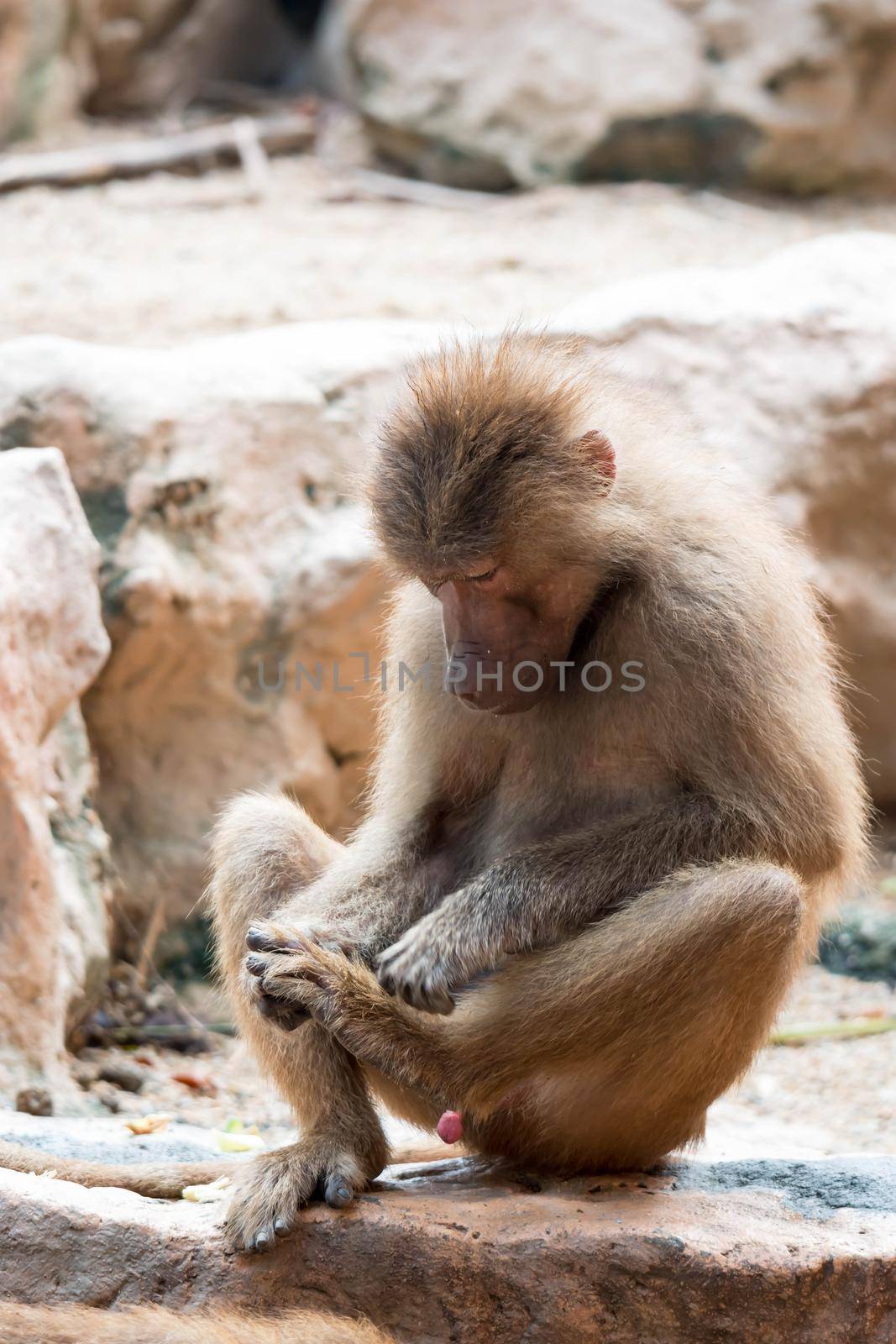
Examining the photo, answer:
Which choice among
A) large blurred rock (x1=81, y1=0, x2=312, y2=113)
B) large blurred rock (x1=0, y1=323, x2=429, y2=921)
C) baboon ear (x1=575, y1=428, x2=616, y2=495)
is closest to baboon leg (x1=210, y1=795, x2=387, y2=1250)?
baboon ear (x1=575, y1=428, x2=616, y2=495)

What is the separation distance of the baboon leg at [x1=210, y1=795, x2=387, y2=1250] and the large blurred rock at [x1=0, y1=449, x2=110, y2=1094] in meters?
0.82

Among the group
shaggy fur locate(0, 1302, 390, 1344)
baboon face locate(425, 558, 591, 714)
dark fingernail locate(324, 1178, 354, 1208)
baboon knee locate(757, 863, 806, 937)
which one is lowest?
dark fingernail locate(324, 1178, 354, 1208)

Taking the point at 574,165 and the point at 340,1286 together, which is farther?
the point at 574,165

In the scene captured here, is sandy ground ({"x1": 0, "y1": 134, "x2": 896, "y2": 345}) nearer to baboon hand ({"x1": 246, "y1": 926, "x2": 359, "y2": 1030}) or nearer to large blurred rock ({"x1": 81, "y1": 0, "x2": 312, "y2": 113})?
large blurred rock ({"x1": 81, "y1": 0, "x2": 312, "y2": 113})

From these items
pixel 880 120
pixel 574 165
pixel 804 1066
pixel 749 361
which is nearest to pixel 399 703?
pixel 804 1066

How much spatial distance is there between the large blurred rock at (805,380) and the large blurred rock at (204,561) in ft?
3.48

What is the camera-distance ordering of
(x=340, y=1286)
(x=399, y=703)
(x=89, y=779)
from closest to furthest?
1. (x=340, y=1286)
2. (x=399, y=703)
3. (x=89, y=779)

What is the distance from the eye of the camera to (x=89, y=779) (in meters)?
4.59

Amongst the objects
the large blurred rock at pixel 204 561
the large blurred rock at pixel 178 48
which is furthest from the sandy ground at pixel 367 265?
the large blurred rock at pixel 178 48

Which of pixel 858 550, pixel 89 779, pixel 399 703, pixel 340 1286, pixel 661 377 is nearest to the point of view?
pixel 340 1286

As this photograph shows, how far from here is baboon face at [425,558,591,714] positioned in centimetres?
291

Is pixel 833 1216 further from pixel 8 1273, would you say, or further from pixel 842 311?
pixel 842 311

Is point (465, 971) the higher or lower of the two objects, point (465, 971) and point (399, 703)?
the lower

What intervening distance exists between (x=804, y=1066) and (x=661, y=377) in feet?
7.93
